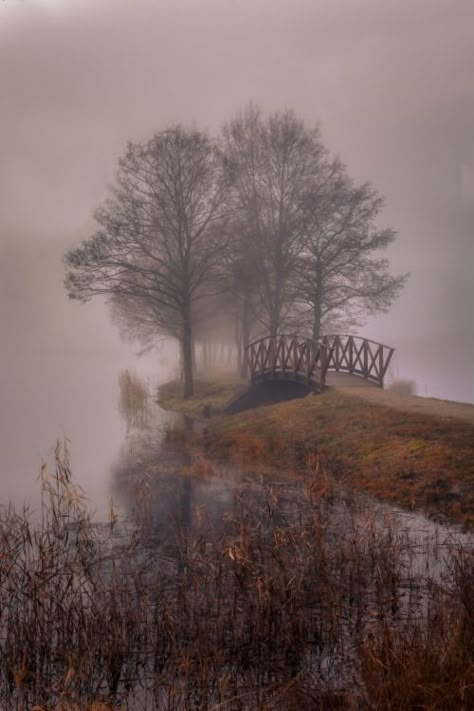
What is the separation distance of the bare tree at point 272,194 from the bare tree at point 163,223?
952 mm

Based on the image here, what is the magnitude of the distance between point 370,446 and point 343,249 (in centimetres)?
990

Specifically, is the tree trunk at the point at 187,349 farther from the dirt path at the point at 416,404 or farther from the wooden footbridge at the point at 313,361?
the dirt path at the point at 416,404

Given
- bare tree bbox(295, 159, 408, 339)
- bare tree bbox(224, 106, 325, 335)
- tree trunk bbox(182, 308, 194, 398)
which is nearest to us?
bare tree bbox(295, 159, 408, 339)

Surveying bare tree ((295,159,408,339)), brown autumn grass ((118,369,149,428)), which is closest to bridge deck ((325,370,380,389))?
bare tree ((295,159,408,339))

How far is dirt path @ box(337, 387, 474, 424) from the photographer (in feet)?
39.9

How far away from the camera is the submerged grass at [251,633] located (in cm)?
405

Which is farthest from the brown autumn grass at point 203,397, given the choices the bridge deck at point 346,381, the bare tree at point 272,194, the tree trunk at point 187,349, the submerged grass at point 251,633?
the submerged grass at point 251,633

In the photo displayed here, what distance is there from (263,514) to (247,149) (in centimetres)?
1629

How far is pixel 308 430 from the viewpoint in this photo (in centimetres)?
1305

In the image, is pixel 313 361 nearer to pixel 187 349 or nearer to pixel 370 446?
pixel 187 349

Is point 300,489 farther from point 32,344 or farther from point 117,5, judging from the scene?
point 32,344

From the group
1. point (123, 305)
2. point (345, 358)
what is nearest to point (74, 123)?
point (123, 305)

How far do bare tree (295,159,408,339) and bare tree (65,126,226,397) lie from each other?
2.92 meters

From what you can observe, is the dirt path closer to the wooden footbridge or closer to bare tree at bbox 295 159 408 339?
the wooden footbridge
